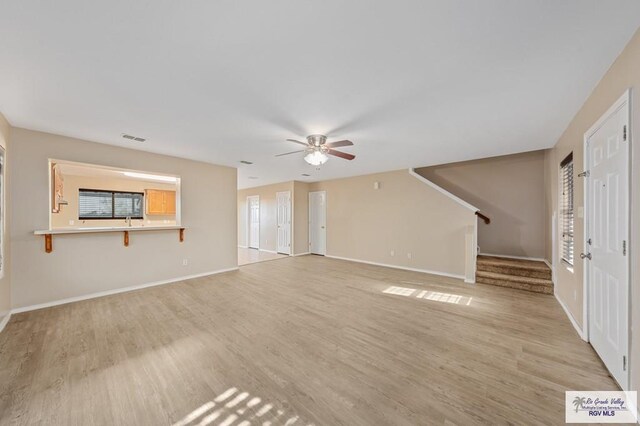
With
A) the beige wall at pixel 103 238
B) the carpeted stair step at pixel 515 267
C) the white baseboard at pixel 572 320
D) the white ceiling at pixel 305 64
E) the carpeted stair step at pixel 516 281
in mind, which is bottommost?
the white baseboard at pixel 572 320

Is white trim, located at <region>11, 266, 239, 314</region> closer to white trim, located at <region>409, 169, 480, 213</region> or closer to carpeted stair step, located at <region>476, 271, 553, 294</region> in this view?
white trim, located at <region>409, 169, 480, 213</region>

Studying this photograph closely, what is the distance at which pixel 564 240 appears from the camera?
11.2ft

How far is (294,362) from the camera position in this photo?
83.5 inches

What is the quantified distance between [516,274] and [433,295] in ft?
5.94

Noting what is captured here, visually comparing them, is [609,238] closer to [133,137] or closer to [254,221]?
[133,137]

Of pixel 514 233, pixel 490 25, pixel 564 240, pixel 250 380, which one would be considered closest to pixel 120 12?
pixel 490 25

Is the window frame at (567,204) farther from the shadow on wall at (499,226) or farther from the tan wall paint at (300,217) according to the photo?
the tan wall paint at (300,217)

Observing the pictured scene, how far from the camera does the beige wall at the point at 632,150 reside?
5.07 ft

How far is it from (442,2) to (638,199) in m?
1.80

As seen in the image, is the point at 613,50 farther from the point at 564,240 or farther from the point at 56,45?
the point at 56,45

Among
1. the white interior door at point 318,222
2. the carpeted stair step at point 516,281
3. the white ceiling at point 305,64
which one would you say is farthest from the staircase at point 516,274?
the white interior door at point 318,222

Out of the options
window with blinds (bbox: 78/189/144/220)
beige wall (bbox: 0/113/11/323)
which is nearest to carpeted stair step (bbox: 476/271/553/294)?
beige wall (bbox: 0/113/11/323)

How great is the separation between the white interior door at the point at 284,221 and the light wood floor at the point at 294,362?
160 inches

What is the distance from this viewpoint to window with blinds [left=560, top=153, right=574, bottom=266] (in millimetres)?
3098
